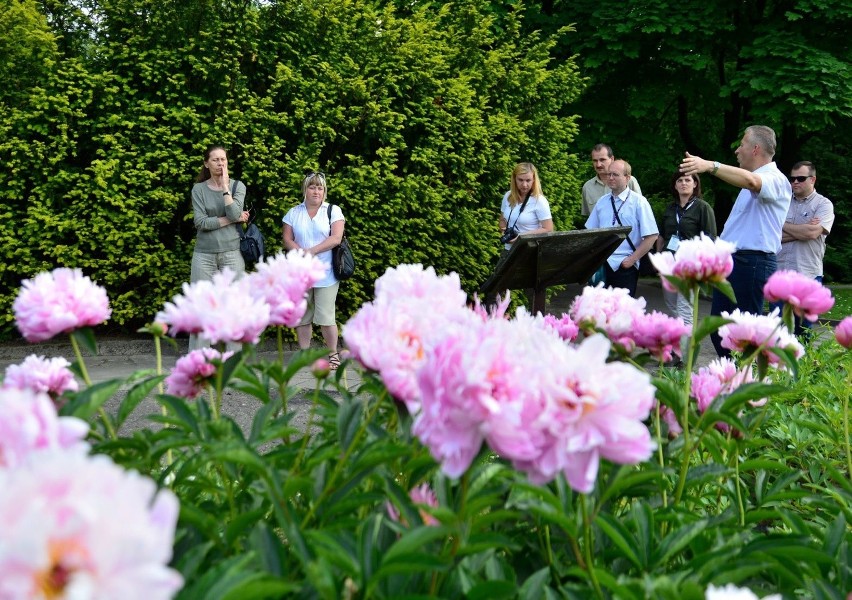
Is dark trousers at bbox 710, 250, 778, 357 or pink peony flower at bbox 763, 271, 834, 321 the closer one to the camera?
pink peony flower at bbox 763, 271, 834, 321

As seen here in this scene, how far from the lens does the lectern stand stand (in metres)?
5.65

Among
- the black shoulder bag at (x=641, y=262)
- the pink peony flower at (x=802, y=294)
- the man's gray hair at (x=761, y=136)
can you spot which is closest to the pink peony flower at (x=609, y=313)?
the pink peony flower at (x=802, y=294)

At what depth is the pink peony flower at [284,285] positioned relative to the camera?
5.53 ft

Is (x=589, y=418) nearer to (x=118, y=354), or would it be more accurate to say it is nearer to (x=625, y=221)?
(x=625, y=221)

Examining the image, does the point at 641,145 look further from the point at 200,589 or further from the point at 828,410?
the point at 200,589

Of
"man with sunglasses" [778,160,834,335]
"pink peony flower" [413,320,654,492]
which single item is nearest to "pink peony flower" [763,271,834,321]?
"pink peony flower" [413,320,654,492]

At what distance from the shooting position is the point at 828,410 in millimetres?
3863

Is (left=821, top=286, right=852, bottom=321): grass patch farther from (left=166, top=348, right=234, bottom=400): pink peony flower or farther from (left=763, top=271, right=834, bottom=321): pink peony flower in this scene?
(left=166, top=348, right=234, bottom=400): pink peony flower

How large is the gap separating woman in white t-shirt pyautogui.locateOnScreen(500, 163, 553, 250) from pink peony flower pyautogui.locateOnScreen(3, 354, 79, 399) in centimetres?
604

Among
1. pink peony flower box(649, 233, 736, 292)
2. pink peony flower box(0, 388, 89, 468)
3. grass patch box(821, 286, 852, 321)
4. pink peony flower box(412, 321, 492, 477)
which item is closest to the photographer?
pink peony flower box(0, 388, 89, 468)

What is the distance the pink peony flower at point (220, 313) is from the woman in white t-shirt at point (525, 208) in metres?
6.06

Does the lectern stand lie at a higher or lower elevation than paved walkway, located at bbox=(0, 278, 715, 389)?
higher

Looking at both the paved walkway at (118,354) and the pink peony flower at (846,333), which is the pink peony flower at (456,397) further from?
the paved walkway at (118,354)

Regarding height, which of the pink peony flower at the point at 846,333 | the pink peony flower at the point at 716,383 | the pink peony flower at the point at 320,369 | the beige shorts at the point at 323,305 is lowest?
the beige shorts at the point at 323,305
